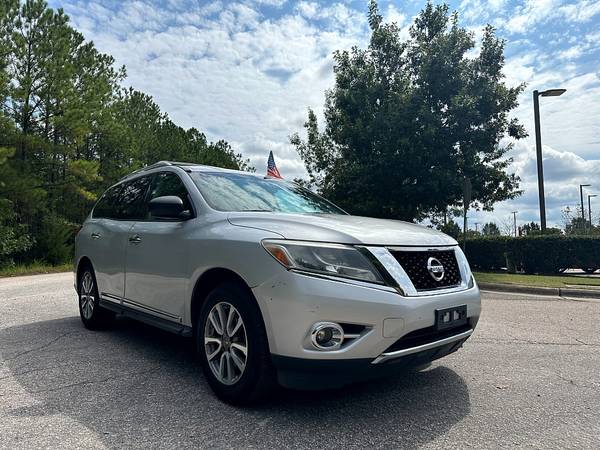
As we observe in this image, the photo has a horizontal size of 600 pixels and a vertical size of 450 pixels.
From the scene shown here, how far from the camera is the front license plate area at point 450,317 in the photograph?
301cm

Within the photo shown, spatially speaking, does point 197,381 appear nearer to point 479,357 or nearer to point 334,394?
point 334,394

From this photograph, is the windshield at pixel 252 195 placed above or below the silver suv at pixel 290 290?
above

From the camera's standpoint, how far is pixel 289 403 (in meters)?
3.21

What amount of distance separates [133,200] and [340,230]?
9.08 feet

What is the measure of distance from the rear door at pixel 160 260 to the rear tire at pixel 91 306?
104 cm

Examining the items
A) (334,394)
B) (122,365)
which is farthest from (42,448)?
(334,394)

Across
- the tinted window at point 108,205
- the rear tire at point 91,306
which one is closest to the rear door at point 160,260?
the tinted window at point 108,205

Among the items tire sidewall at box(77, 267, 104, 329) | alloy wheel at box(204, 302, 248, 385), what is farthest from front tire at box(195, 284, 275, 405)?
tire sidewall at box(77, 267, 104, 329)

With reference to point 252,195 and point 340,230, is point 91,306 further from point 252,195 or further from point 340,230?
point 340,230

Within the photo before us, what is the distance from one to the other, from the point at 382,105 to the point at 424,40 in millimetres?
3024

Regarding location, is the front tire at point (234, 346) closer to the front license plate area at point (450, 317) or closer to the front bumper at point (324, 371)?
the front bumper at point (324, 371)

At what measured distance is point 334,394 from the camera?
3.41 metres

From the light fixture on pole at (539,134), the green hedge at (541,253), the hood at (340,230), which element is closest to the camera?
the hood at (340,230)

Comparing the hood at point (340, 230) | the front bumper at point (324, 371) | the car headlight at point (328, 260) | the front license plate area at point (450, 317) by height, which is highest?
the hood at point (340, 230)
